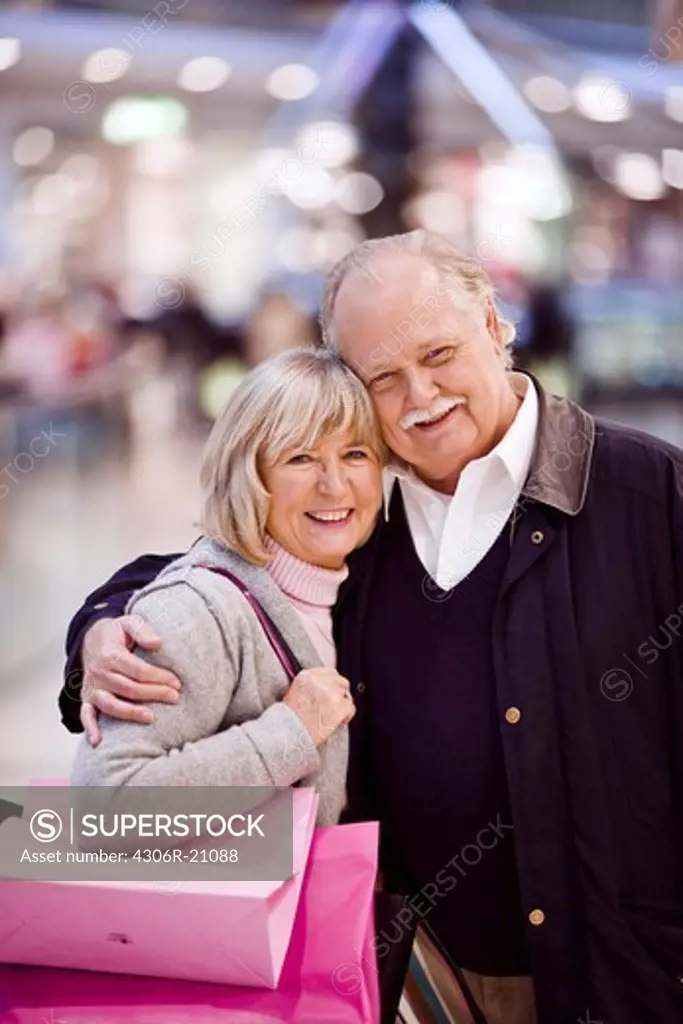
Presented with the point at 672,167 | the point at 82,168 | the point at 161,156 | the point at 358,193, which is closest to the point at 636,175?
the point at 672,167

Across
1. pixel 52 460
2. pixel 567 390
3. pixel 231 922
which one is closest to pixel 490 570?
pixel 231 922

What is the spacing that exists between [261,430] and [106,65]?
34.6 ft

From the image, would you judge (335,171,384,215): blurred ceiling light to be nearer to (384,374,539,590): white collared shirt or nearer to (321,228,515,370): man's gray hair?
(321,228,515,370): man's gray hair

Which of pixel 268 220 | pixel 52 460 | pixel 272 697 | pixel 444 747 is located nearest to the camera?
pixel 272 697

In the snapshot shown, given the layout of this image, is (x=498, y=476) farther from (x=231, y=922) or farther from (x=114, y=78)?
(x=114, y=78)

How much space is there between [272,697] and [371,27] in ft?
28.6

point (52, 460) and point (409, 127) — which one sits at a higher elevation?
point (409, 127)

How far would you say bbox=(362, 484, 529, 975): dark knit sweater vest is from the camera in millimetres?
1769

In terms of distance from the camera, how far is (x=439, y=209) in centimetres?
1073

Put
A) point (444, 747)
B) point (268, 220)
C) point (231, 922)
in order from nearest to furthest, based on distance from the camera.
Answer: point (231, 922) < point (444, 747) < point (268, 220)

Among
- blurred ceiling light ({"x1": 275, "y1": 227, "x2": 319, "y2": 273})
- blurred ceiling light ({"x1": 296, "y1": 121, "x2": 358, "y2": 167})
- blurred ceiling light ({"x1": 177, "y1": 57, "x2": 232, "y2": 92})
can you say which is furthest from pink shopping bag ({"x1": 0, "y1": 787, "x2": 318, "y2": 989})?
blurred ceiling light ({"x1": 177, "y1": 57, "x2": 232, "y2": 92})

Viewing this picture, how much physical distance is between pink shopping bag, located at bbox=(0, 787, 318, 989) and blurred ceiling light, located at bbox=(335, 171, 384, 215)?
28.1 ft

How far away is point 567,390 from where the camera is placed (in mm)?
9516

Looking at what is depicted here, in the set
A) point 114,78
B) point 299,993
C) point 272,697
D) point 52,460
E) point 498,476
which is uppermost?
point 114,78
